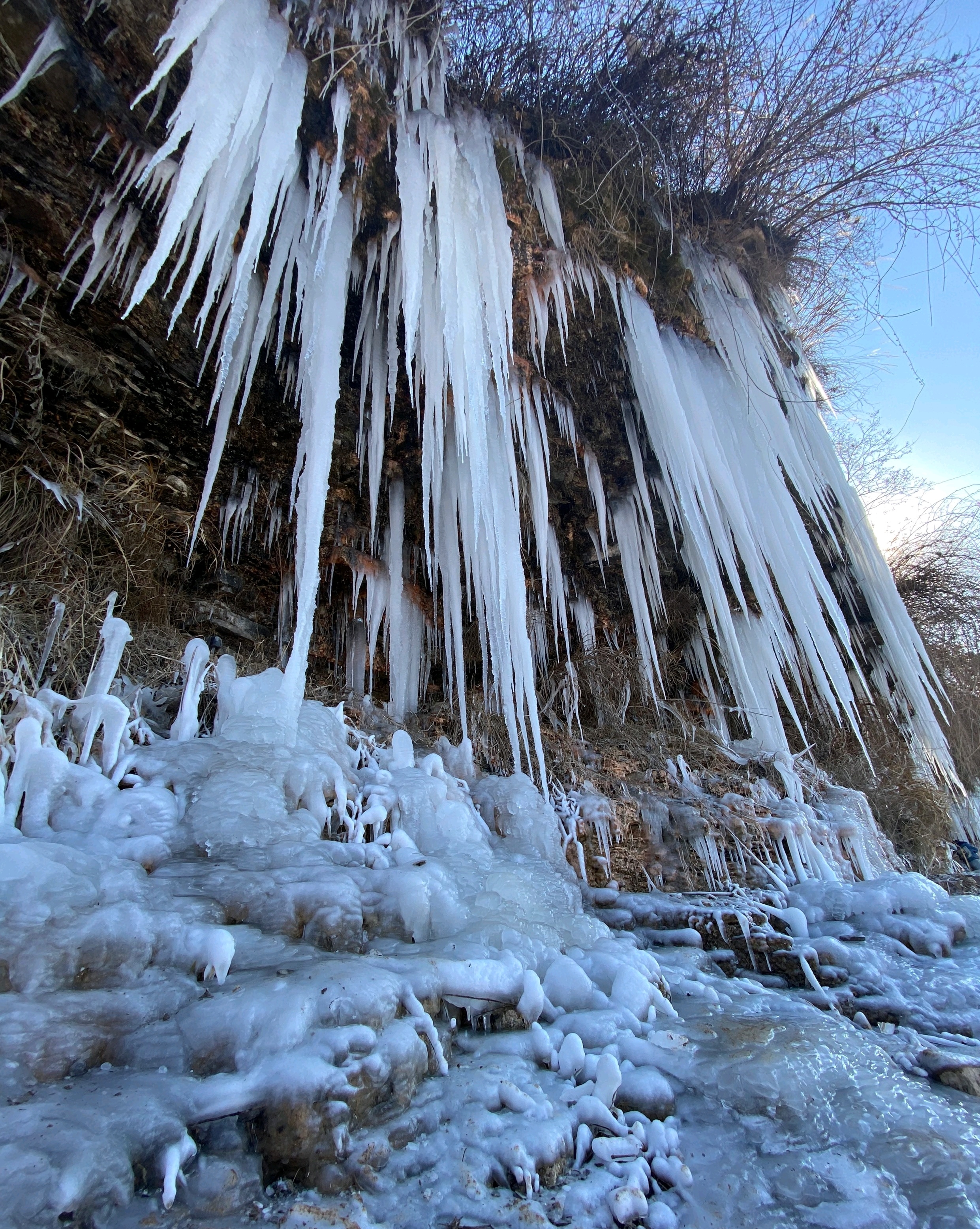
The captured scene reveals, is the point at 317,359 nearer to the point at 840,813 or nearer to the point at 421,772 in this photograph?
the point at 421,772

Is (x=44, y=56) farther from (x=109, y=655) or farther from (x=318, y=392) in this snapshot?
(x=109, y=655)

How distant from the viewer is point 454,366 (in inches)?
111

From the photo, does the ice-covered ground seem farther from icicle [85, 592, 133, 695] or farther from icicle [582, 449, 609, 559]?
icicle [582, 449, 609, 559]

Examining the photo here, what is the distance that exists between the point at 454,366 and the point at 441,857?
Result: 2.19m

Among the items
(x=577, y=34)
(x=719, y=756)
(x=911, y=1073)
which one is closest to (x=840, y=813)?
(x=719, y=756)

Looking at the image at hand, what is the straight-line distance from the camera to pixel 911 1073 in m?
1.54

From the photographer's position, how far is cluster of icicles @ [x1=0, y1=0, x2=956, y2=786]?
2424mm

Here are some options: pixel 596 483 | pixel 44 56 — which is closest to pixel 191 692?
pixel 44 56

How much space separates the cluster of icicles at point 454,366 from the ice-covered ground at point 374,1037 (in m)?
0.78

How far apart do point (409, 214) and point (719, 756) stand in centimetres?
434

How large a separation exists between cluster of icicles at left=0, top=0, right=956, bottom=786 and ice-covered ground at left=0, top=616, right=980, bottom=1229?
778 millimetres

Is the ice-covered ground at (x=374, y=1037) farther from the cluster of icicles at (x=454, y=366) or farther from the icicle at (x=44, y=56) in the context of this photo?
the icicle at (x=44, y=56)

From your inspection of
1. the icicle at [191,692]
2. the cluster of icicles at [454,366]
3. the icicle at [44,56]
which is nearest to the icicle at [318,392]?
the cluster of icicles at [454,366]

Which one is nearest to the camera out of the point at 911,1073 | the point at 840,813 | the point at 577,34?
Result: the point at 911,1073
